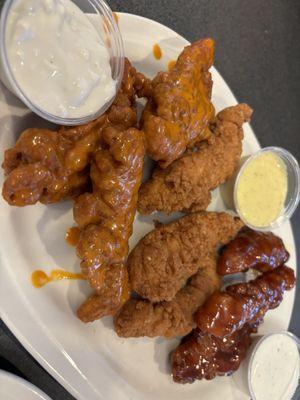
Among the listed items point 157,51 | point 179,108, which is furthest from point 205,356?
point 157,51

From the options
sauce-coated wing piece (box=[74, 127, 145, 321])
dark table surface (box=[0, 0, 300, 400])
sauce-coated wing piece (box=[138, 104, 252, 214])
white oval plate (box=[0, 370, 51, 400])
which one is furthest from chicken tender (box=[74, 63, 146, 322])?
dark table surface (box=[0, 0, 300, 400])

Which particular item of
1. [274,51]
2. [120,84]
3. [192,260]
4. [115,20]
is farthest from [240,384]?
[274,51]

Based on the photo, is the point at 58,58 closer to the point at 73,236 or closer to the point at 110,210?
the point at 110,210

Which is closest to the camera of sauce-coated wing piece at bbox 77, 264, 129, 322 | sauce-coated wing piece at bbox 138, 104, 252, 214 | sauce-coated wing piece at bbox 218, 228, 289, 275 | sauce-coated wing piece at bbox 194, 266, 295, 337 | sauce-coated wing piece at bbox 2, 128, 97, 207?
sauce-coated wing piece at bbox 2, 128, 97, 207

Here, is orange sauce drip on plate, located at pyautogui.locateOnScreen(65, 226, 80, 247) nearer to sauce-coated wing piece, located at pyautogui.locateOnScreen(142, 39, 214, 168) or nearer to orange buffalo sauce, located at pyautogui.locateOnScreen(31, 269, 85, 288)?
orange buffalo sauce, located at pyautogui.locateOnScreen(31, 269, 85, 288)

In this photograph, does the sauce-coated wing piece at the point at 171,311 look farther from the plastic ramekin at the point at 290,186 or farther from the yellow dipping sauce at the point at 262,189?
the plastic ramekin at the point at 290,186

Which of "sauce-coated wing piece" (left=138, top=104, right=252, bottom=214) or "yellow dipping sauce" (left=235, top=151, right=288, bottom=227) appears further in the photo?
"yellow dipping sauce" (left=235, top=151, right=288, bottom=227)
